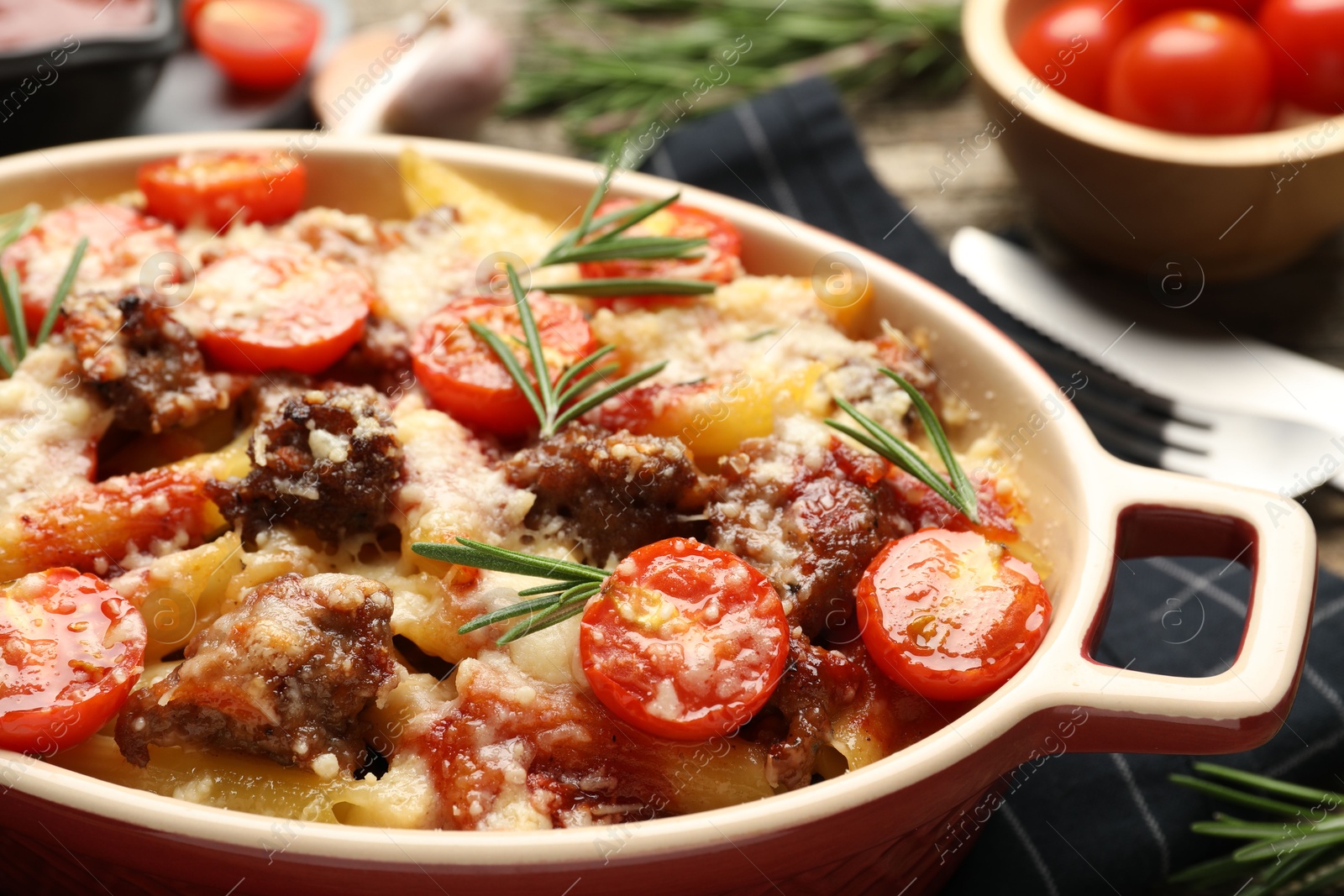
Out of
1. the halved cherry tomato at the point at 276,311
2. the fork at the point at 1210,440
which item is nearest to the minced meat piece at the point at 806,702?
the halved cherry tomato at the point at 276,311

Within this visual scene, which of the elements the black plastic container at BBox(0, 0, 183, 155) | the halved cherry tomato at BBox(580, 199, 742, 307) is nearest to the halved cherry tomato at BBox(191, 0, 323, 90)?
the black plastic container at BBox(0, 0, 183, 155)

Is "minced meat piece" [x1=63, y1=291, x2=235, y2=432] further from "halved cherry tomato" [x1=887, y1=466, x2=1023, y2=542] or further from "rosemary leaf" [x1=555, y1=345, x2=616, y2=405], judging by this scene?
"halved cherry tomato" [x1=887, y1=466, x2=1023, y2=542]

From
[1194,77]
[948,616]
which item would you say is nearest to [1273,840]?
[948,616]

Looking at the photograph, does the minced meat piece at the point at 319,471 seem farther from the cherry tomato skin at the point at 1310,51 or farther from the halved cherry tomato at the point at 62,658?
the cherry tomato skin at the point at 1310,51

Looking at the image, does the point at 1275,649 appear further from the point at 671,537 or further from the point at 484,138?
the point at 484,138

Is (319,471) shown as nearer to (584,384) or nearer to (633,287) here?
(584,384)
